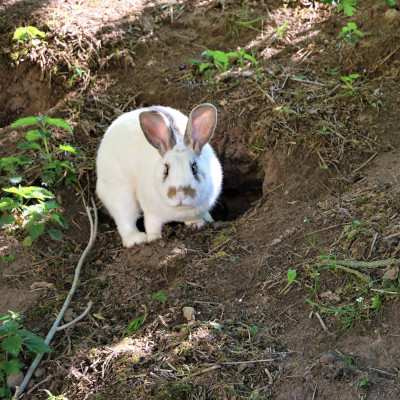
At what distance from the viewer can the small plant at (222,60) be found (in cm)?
633

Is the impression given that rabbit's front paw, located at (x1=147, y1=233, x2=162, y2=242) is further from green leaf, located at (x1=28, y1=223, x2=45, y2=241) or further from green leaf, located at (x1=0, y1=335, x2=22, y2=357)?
green leaf, located at (x1=0, y1=335, x2=22, y2=357)

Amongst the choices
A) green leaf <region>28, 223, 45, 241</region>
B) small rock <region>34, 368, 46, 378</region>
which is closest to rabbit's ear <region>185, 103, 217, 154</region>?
green leaf <region>28, 223, 45, 241</region>

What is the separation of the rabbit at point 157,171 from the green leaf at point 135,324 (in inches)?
35.2

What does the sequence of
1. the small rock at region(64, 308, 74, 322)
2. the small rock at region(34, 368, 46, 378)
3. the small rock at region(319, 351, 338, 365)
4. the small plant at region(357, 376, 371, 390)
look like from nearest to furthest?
the small plant at region(357, 376, 371, 390), the small rock at region(319, 351, 338, 365), the small rock at region(34, 368, 46, 378), the small rock at region(64, 308, 74, 322)

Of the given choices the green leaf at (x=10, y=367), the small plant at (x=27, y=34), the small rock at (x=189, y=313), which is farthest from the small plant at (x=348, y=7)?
the green leaf at (x=10, y=367)

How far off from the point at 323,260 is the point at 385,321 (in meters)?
0.66

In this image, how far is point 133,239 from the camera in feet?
17.9

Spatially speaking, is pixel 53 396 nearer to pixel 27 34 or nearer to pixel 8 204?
pixel 8 204

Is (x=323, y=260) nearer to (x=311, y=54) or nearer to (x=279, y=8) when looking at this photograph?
(x=311, y=54)

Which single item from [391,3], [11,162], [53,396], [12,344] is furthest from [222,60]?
[53,396]

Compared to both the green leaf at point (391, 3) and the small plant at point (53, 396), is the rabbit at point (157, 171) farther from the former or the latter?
the green leaf at point (391, 3)

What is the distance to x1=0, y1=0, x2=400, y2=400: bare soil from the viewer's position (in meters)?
3.89

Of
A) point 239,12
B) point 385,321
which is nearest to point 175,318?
point 385,321

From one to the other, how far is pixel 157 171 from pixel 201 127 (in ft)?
1.53
